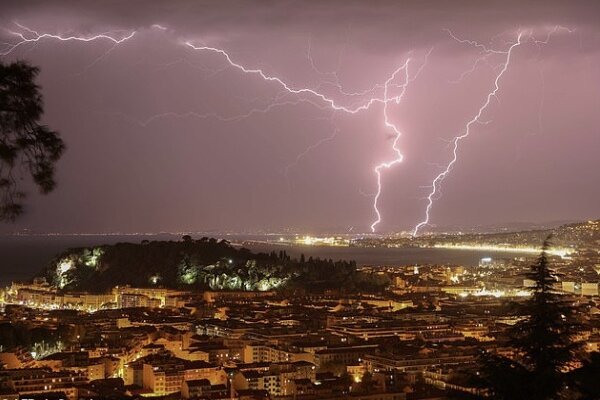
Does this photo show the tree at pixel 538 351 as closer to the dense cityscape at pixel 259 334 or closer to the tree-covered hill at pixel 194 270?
the dense cityscape at pixel 259 334

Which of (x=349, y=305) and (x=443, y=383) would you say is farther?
(x=349, y=305)

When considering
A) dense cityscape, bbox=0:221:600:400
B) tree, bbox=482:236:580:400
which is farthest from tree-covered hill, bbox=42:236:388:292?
tree, bbox=482:236:580:400

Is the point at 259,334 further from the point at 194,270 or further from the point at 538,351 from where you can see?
the point at 538,351

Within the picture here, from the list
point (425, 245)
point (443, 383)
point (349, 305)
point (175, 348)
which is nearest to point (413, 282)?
point (349, 305)

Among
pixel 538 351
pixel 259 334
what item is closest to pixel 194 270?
pixel 259 334

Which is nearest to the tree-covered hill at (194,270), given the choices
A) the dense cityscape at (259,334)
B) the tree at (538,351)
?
the dense cityscape at (259,334)

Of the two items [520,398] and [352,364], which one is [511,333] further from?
[352,364]

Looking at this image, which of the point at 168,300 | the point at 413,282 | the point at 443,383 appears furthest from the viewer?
the point at 413,282

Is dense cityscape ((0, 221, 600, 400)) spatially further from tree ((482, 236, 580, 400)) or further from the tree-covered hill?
tree ((482, 236, 580, 400))
